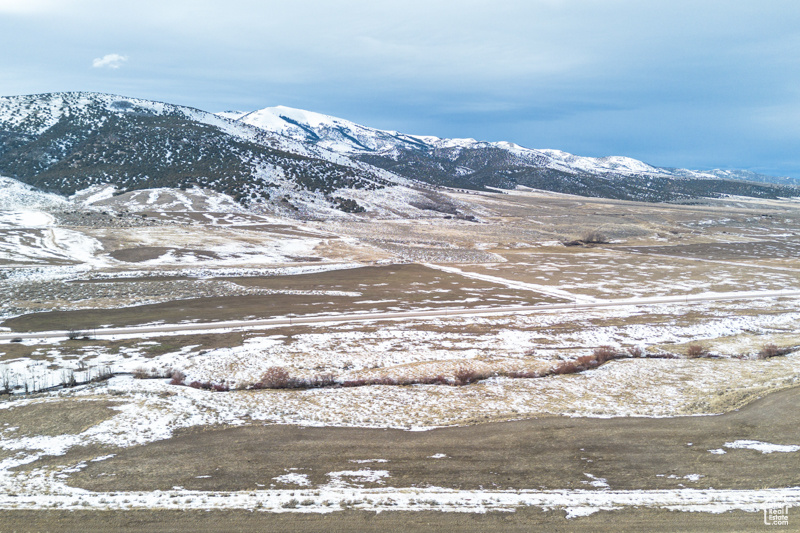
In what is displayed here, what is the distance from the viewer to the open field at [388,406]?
44.1 ft

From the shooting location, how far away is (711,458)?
632 inches

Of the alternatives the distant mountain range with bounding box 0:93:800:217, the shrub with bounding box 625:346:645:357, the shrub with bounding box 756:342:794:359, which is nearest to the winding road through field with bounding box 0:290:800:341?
the shrub with bounding box 625:346:645:357

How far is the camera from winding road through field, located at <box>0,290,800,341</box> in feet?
111

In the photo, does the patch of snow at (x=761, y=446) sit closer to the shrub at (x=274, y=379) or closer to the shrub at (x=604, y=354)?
the shrub at (x=604, y=354)

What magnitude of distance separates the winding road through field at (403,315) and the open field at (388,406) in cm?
93

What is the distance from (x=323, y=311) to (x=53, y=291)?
96.9ft

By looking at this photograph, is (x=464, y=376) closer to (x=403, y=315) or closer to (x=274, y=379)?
(x=274, y=379)

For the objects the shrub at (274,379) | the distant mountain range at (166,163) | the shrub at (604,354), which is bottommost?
the shrub at (274,379)

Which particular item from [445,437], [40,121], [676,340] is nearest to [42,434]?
[445,437]

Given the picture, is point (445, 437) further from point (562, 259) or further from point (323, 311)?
point (562, 259)

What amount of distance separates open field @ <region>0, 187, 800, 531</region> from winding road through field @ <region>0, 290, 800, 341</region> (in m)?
0.93

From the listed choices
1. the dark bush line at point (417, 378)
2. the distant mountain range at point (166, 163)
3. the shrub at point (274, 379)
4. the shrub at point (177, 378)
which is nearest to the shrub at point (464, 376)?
the dark bush line at point (417, 378)

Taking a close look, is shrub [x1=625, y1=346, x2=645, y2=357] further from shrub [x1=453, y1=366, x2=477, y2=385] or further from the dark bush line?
shrub [x1=453, y1=366, x2=477, y2=385]

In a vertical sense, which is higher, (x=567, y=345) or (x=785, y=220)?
(x=785, y=220)
